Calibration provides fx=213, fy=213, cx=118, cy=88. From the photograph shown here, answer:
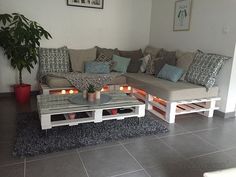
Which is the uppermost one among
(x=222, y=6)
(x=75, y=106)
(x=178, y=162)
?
(x=222, y=6)

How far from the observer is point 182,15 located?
3.87 metres

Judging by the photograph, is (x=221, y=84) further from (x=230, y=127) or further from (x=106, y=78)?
(x=106, y=78)

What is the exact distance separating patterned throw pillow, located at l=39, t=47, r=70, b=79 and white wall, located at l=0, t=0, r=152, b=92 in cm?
23

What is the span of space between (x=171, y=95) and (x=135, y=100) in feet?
1.62

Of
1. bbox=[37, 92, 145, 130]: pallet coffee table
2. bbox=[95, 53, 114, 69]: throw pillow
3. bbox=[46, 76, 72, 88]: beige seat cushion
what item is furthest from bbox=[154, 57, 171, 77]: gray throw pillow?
bbox=[46, 76, 72, 88]: beige seat cushion

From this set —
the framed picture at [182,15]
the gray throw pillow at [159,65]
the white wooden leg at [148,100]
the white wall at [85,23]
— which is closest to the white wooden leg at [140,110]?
the white wooden leg at [148,100]

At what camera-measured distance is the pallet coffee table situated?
88.7 inches

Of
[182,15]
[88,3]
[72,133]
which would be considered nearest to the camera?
[72,133]

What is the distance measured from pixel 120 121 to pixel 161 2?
114 inches

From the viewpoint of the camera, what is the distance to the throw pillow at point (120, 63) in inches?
163

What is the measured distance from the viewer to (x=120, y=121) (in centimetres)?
287

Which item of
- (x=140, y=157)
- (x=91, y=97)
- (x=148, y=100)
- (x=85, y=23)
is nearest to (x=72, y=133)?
(x=91, y=97)

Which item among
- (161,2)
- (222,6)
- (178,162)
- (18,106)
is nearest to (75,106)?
(178,162)

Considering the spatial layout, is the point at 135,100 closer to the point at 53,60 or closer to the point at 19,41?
the point at 53,60
